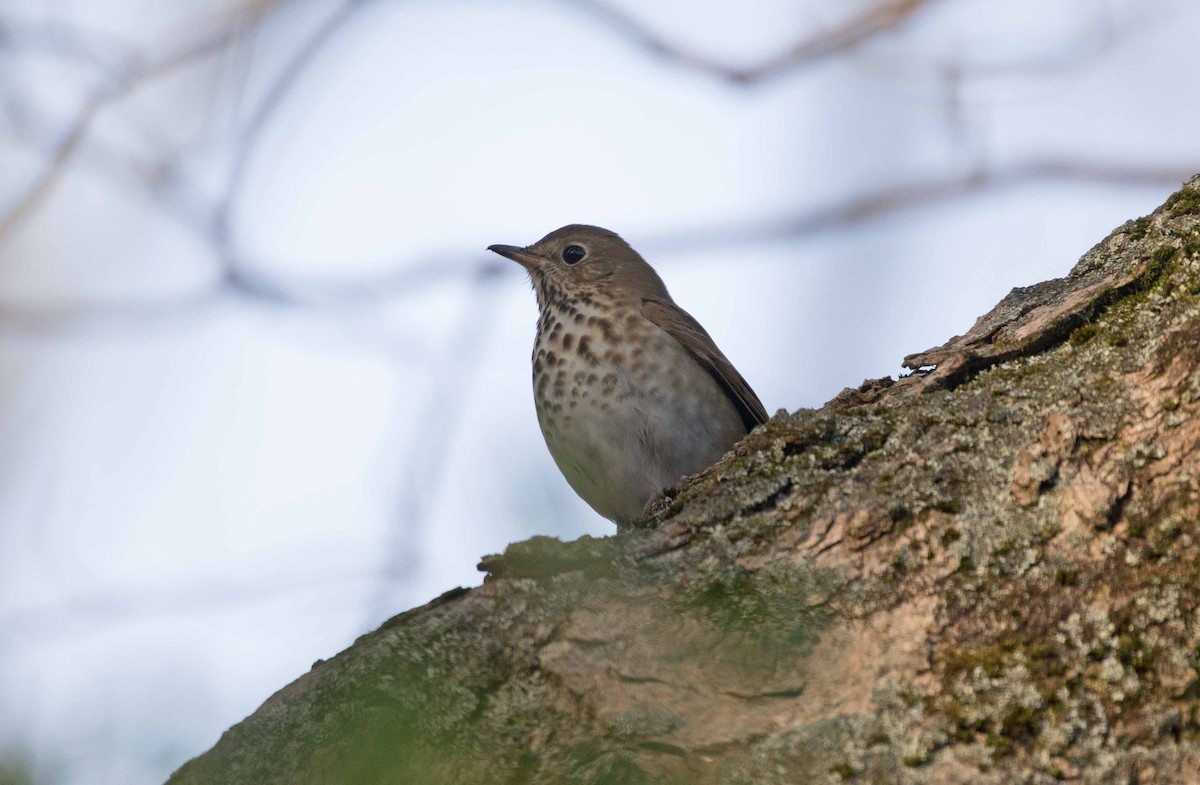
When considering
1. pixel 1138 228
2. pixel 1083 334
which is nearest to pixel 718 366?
pixel 1138 228

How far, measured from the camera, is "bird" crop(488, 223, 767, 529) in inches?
192

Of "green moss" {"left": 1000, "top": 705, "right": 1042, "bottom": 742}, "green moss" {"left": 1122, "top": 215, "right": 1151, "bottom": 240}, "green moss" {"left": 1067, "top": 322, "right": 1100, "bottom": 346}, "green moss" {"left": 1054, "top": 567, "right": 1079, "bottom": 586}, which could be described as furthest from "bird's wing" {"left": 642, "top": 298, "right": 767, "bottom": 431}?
"green moss" {"left": 1000, "top": 705, "right": 1042, "bottom": 742}

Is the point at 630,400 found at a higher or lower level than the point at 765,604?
higher

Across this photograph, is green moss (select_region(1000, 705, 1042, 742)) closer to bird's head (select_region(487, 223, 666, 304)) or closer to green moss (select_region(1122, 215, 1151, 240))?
green moss (select_region(1122, 215, 1151, 240))

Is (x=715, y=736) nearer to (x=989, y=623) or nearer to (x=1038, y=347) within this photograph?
(x=989, y=623)

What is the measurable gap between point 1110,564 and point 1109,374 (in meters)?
0.47

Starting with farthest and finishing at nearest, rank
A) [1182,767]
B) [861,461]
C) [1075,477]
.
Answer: [861,461] → [1075,477] → [1182,767]

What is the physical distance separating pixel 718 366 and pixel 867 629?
3.10m

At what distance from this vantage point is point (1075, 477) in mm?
2264

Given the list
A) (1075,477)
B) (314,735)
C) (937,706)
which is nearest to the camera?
(937,706)

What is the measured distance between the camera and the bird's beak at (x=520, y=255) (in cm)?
630

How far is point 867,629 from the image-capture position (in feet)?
6.95

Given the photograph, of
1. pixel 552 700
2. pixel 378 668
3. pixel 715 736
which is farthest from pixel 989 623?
pixel 378 668

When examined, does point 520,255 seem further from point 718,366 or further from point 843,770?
point 843,770
